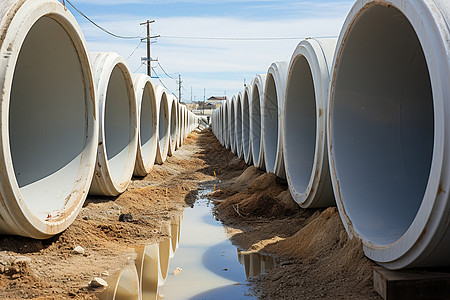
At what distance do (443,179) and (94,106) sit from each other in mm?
4201

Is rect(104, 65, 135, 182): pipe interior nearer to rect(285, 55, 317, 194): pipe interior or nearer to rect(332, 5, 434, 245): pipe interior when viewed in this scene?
rect(285, 55, 317, 194): pipe interior

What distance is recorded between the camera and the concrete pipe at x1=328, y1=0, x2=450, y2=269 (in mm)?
3787

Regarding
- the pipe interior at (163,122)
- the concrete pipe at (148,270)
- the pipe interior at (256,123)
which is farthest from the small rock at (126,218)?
the pipe interior at (163,122)

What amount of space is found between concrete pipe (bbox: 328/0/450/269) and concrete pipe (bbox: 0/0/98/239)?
2.75 metres

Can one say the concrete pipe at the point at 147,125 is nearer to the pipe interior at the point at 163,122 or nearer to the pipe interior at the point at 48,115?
the pipe interior at the point at 163,122

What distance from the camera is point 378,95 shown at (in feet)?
13.8

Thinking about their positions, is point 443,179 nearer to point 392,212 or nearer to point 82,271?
point 392,212

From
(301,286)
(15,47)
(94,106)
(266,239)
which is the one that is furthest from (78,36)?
(301,286)

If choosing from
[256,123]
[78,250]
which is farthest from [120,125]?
[78,250]

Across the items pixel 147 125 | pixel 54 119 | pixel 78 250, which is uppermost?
pixel 54 119

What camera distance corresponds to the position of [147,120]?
11648 mm

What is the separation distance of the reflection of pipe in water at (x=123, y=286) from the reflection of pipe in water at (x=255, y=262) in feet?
3.25

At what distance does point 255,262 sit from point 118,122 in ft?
16.0

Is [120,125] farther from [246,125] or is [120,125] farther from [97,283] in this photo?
[97,283]
